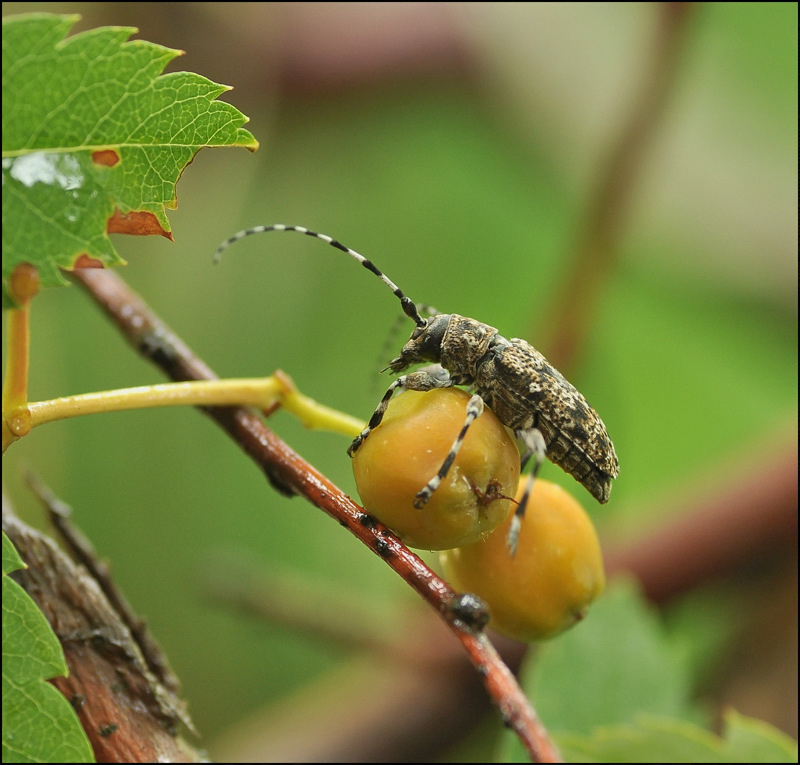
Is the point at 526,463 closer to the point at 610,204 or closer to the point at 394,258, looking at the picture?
the point at 610,204

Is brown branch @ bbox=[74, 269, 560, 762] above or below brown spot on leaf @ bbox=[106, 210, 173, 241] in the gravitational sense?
below

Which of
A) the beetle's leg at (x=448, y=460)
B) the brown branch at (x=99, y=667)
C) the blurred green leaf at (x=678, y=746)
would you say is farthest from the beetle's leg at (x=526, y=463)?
the brown branch at (x=99, y=667)

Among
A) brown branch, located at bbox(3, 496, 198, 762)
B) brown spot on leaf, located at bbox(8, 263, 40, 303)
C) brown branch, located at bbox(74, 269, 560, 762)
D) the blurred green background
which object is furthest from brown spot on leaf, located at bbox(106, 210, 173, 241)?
the blurred green background

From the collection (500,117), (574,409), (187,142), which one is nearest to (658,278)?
(500,117)

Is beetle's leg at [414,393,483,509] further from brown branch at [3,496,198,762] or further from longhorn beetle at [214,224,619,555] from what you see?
brown branch at [3,496,198,762]

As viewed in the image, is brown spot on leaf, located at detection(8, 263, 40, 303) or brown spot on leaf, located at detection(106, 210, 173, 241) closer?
brown spot on leaf, located at detection(8, 263, 40, 303)

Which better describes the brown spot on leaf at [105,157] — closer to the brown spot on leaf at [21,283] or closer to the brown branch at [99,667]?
the brown spot on leaf at [21,283]
